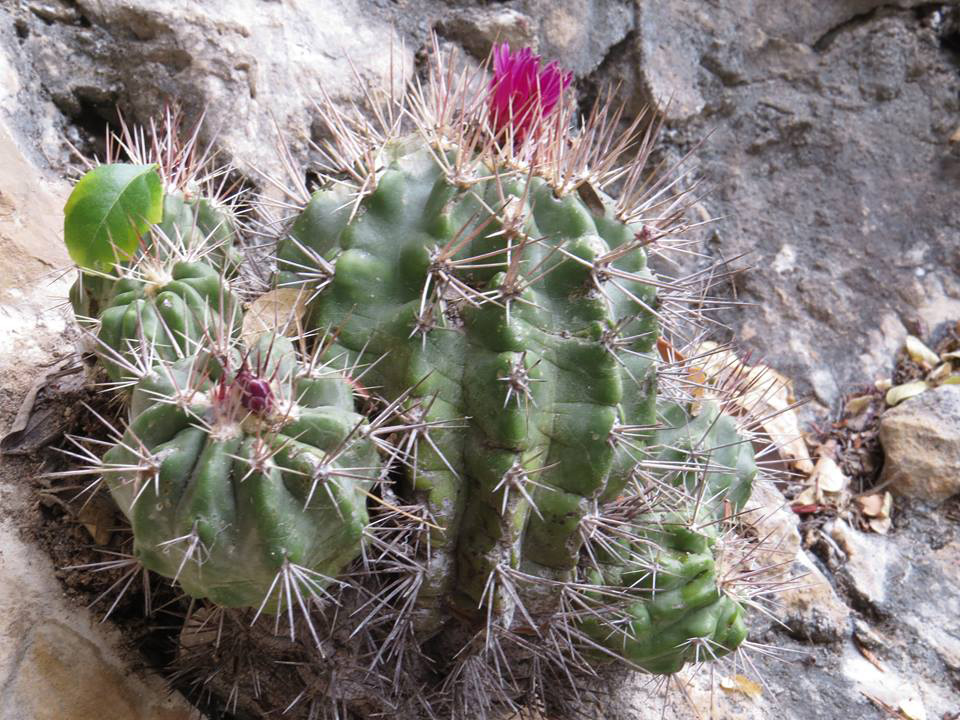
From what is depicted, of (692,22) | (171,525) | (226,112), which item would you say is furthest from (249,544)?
(692,22)

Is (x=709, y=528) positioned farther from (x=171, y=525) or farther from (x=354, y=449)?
(x=171, y=525)

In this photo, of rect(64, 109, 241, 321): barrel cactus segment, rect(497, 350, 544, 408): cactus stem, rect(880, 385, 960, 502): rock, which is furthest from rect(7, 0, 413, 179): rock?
rect(880, 385, 960, 502): rock

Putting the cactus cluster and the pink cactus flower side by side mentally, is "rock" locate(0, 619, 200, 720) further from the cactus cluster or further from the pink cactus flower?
the pink cactus flower

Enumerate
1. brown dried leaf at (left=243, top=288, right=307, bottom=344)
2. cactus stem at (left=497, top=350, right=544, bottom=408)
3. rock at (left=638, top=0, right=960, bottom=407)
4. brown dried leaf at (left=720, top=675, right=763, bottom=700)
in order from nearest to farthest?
cactus stem at (left=497, top=350, right=544, bottom=408), brown dried leaf at (left=243, top=288, right=307, bottom=344), brown dried leaf at (left=720, top=675, right=763, bottom=700), rock at (left=638, top=0, right=960, bottom=407)

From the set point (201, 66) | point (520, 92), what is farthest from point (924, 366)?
point (201, 66)

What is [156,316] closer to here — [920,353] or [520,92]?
[520,92]

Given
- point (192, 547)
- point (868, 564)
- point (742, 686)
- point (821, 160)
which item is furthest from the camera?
point (821, 160)

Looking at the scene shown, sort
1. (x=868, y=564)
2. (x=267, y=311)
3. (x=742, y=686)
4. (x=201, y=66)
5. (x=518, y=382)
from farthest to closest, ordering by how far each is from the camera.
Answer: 1. (x=868, y=564)
2. (x=201, y=66)
3. (x=742, y=686)
4. (x=267, y=311)
5. (x=518, y=382)
